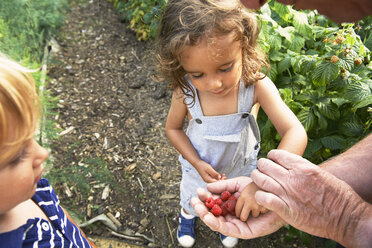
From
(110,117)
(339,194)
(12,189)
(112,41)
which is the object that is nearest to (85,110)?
(110,117)

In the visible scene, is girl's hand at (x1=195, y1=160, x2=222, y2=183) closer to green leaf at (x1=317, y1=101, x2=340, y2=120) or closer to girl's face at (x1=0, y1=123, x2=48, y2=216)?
green leaf at (x1=317, y1=101, x2=340, y2=120)

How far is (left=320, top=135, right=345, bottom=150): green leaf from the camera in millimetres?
2221

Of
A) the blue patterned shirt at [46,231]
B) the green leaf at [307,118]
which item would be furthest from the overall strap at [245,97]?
the blue patterned shirt at [46,231]

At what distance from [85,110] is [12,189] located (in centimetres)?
269

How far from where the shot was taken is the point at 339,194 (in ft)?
4.84

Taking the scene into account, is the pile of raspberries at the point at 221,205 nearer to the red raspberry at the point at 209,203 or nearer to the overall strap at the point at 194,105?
the red raspberry at the point at 209,203

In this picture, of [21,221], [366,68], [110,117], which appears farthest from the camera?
[110,117]

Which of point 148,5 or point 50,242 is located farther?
point 148,5

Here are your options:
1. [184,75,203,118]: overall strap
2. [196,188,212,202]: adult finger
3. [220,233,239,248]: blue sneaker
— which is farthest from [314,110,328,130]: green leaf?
[220,233,239,248]: blue sneaker

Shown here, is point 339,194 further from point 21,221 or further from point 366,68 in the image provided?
point 21,221

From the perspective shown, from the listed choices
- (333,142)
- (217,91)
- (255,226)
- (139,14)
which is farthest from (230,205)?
(139,14)

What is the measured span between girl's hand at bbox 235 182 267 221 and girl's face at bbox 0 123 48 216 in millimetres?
1071

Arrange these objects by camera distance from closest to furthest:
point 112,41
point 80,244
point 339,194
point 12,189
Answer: point 12,189, point 339,194, point 80,244, point 112,41

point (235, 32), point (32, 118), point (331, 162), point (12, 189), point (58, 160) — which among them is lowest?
point (58, 160)
